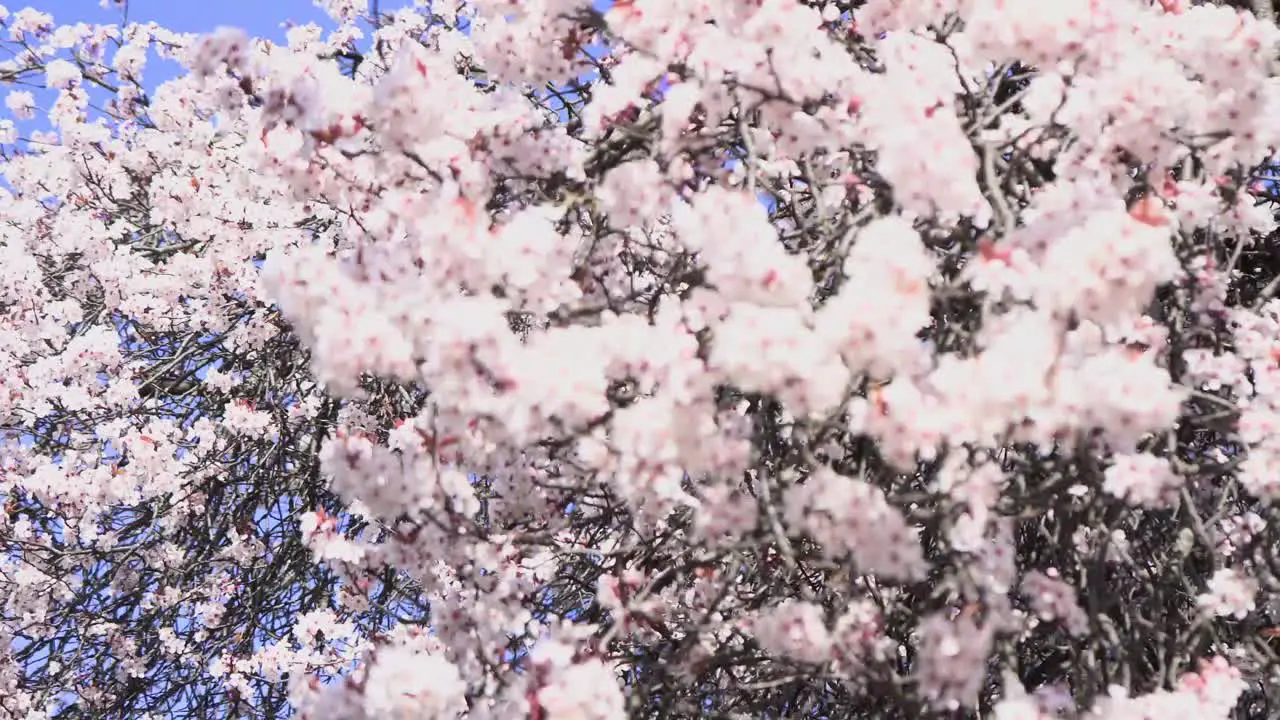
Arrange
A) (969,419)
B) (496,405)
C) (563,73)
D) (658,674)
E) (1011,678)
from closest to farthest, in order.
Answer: (969,419)
(496,405)
(1011,678)
(658,674)
(563,73)

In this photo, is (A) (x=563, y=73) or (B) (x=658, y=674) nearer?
(B) (x=658, y=674)

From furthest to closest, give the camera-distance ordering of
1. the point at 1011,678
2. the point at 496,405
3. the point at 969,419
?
the point at 1011,678, the point at 496,405, the point at 969,419

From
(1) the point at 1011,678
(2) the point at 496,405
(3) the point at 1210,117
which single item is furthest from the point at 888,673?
(3) the point at 1210,117

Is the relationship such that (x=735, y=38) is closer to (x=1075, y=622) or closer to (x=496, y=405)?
(x=496, y=405)

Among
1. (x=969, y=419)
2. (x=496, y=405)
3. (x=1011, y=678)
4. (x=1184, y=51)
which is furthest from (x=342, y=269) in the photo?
(x=1184, y=51)

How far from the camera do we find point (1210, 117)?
8.78 ft

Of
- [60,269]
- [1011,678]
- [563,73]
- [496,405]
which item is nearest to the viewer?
[496,405]

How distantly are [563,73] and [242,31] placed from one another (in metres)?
1.03

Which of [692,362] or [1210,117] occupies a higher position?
[1210,117]

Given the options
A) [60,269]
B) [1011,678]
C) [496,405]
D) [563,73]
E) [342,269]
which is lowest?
[1011,678]

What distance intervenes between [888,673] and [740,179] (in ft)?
4.42

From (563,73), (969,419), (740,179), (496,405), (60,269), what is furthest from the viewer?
(60,269)

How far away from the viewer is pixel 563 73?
11.0 ft

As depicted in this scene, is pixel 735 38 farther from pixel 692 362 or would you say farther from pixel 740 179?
pixel 692 362
